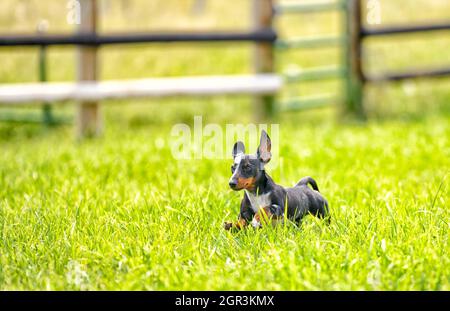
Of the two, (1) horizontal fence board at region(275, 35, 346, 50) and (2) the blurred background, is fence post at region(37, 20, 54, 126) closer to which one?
(2) the blurred background

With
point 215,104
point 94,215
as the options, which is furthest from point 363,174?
point 215,104

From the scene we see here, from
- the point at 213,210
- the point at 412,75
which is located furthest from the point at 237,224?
the point at 412,75

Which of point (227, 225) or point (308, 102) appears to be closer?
point (227, 225)

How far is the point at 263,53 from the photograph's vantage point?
8.67 metres

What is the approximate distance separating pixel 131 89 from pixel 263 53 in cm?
152

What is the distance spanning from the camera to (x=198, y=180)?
5105mm

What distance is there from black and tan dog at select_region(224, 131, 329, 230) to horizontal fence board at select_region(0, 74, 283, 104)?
4978 millimetres

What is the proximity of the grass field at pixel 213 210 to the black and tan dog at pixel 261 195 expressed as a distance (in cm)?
6

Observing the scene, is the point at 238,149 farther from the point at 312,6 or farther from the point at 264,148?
the point at 312,6

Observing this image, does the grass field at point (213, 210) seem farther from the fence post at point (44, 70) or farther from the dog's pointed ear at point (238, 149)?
the dog's pointed ear at point (238, 149)

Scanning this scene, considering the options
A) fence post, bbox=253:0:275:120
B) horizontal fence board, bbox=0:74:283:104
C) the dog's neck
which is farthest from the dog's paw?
fence post, bbox=253:0:275:120

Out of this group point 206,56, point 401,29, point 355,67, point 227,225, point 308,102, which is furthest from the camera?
point 206,56

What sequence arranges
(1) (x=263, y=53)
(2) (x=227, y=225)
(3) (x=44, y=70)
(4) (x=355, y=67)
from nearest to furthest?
(2) (x=227, y=225), (1) (x=263, y=53), (4) (x=355, y=67), (3) (x=44, y=70)

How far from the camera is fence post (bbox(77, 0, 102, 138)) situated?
8.18m
